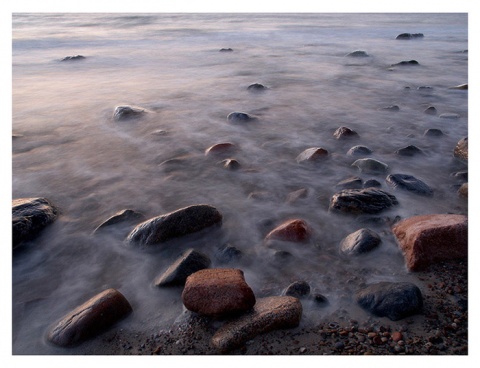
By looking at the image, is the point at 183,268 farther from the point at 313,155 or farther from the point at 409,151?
the point at 409,151

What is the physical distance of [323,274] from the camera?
2037mm

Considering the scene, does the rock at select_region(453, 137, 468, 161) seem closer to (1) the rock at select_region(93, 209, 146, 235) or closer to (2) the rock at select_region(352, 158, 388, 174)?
(2) the rock at select_region(352, 158, 388, 174)

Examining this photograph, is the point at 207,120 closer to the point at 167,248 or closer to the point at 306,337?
the point at 167,248

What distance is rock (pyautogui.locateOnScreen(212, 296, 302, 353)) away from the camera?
1636 millimetres

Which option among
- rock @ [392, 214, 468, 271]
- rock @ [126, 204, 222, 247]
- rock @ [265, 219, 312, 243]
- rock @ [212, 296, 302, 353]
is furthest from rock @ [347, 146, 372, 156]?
rock @ [212, 296, 302, 353]

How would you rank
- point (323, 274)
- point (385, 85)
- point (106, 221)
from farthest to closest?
point (385, 85) < point (106, 221) < point (323, 274)

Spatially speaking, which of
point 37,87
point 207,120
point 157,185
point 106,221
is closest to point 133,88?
point 37,87

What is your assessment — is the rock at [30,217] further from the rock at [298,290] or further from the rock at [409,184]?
the rock at [409,184]

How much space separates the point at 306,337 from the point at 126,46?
8.55m

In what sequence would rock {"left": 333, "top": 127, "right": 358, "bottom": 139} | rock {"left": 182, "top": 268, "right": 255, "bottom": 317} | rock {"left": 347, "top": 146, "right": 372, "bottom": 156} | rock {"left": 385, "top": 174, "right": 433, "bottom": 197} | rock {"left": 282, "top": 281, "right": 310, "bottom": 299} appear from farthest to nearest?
rock {"left": 333, "top": 127, "right": 358, "bottom": 139} < rock {"left": 347, "top": 146, "right": 372, "bottom": 156} < rock {"left": 385, "top": 174, "right": 433, "bottom": 197} < rock {"left": 282, "top": 281, "right": 310, "bottom": 299} < rock {"left": 182, "top": 268, "right": 255, "bottom": 317}

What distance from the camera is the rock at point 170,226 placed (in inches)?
90.4

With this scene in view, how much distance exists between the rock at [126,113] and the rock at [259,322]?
2.96m

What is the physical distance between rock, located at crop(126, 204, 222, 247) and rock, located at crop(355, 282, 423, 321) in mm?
921

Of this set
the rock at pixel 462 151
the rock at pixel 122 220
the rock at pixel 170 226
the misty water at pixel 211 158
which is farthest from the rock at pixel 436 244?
the rock at pixel 122 220
